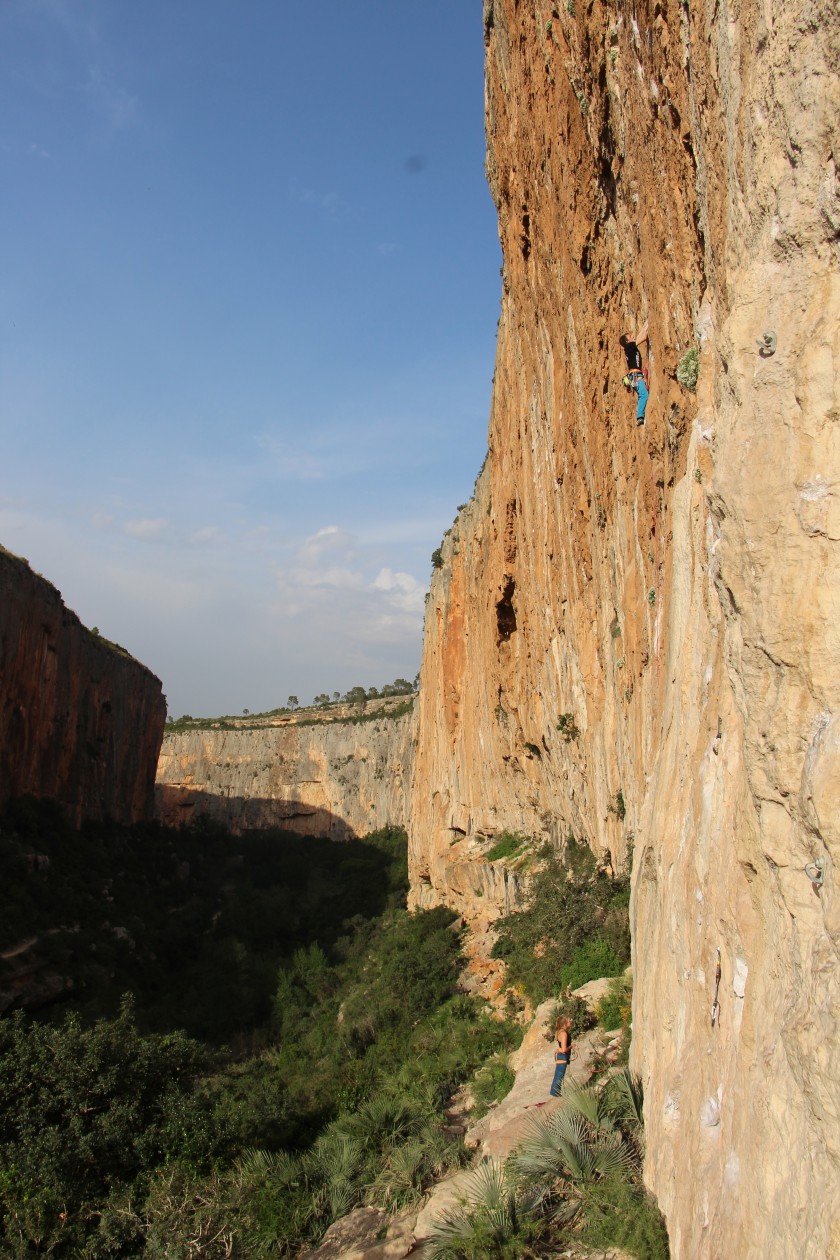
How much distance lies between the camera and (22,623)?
3012cm

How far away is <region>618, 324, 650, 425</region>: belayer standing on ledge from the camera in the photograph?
828 cm

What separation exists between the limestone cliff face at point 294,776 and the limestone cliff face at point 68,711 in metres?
7.67

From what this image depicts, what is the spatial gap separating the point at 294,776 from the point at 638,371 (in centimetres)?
4646

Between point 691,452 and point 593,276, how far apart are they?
18.3 feet

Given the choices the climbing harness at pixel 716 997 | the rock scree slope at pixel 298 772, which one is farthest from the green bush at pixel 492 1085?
the rock scree slope at pixel 298 772

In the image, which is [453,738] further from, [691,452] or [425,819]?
[691,452]

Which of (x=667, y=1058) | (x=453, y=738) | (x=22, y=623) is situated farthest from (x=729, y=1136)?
(x=22, y=623)

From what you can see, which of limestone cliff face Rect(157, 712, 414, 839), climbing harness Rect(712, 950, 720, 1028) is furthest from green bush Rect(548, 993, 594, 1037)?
limestone cliff face Rect(157, 712, 414, 839)

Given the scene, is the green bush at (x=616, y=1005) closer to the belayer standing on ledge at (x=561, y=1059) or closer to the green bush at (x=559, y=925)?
the belayer standing on ledge at (x=561, y=1059)

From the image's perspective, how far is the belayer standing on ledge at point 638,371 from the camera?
828 cm

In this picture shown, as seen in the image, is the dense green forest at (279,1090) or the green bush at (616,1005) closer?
the dense green forest at (279,1090)

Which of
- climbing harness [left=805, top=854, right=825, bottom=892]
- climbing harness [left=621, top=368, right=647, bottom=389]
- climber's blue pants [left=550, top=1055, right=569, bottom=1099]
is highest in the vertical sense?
climbing harness [left=621, top=368, right=647, bottom=389]

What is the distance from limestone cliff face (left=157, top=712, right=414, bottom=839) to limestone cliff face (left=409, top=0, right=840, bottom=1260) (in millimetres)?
35037

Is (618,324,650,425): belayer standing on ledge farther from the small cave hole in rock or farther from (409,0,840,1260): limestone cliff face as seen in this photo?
the small cave hole in rock
